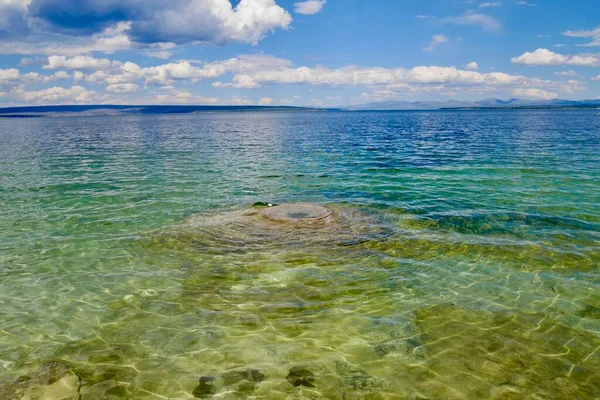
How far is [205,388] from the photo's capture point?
6348 millimetres

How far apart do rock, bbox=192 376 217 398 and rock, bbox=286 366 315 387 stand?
123 centimetres

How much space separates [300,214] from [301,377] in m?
10.1

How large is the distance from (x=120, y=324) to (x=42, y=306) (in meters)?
2.43

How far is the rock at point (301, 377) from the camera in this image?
21.2 ft

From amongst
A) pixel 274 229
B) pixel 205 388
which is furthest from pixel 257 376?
pixel 274 229

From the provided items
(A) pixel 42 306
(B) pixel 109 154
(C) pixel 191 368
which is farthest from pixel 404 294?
(B) pixel 109 154

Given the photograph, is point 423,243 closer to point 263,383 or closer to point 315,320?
point 315,320

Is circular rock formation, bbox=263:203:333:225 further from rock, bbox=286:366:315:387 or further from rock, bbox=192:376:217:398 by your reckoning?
rock, bbox=192:376:217:398

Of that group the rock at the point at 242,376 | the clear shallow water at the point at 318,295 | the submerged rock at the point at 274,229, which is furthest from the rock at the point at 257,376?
the submerged rock at the point at 274,229

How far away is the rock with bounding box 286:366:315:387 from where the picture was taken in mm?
6453

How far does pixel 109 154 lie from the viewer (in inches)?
1774

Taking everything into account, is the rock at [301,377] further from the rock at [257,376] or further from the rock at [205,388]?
the rock at [205,388]

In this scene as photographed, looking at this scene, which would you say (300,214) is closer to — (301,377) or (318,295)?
(318,295)

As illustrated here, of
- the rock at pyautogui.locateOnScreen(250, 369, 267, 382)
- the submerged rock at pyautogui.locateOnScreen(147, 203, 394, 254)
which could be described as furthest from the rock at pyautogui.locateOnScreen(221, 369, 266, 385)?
the submerged rock at pyautogui.locateOnScreen(147, 203, 394, 254)
